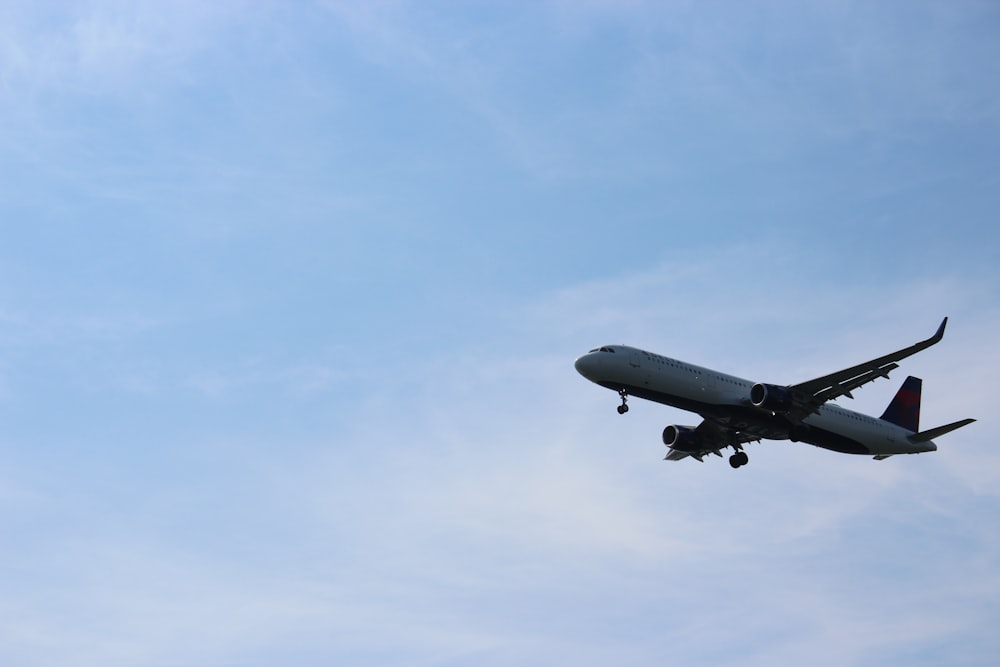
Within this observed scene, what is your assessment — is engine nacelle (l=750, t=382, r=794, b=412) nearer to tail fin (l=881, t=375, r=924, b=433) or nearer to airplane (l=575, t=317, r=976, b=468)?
airplane (l=575, t=317, r=976, b=468)

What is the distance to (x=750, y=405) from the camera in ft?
249

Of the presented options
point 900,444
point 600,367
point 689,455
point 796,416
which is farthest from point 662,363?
point 900,444

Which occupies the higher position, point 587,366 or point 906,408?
point 906,408

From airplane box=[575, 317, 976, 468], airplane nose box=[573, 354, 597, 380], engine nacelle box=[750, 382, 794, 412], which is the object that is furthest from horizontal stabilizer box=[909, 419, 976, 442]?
airplane nose box=[573, 354, 597, 380]

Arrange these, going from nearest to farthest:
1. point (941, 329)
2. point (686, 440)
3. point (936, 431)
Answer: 1. point (941, 329)
2. point (936, 431)
3. point (686, 440)

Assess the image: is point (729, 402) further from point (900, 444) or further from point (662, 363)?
point (900, 444)

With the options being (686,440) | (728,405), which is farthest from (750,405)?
(686,440)

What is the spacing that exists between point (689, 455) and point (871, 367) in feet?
56.9

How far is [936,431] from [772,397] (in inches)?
506

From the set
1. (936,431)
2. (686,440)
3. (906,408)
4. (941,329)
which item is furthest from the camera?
(906,408)

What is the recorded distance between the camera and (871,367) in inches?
2852

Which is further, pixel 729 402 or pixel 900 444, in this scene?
pixel 900 444

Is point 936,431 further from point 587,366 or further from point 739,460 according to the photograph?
point 587,366

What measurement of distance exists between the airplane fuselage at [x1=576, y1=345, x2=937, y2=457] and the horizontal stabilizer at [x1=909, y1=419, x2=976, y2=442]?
70cm
